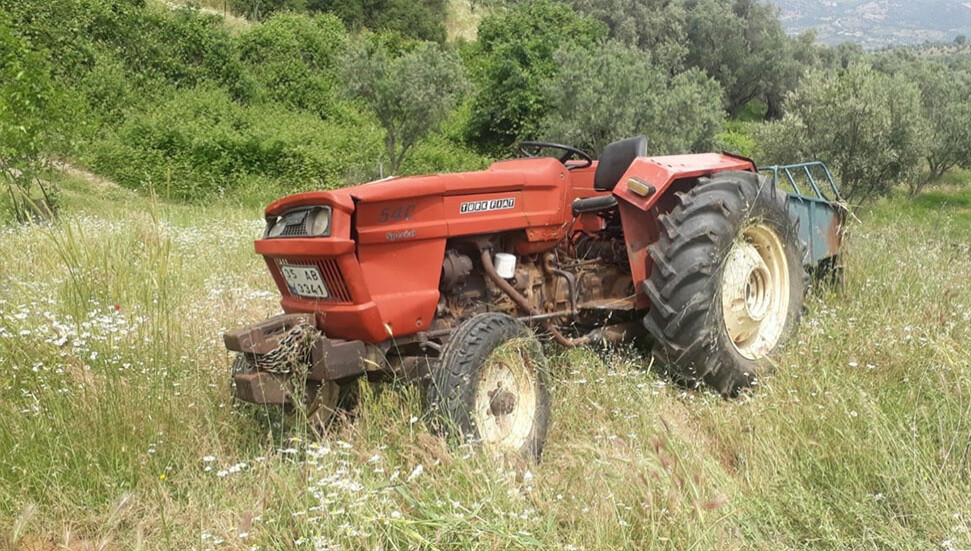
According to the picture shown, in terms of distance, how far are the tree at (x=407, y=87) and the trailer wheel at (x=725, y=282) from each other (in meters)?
14.9

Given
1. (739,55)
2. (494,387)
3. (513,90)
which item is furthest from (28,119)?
(739,55)

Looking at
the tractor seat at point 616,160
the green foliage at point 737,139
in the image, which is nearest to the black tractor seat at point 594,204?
the tractor seat at point 616,160

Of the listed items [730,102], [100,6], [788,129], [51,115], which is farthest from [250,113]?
[730,102]

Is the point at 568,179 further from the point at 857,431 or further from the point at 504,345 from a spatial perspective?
the point at 857,431

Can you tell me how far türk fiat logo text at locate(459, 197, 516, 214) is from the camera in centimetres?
382

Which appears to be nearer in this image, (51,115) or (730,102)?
(51,115)

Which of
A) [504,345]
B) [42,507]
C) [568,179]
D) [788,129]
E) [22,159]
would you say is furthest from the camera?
[788,129]

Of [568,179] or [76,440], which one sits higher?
[568,179]

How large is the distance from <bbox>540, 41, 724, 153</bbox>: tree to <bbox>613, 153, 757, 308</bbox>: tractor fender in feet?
56.2

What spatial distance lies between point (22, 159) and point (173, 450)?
330 inches

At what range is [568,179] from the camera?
14.5 ft

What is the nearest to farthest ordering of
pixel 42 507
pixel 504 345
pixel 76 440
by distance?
pixel 42 507
pixel 76 440
pixel 504 345

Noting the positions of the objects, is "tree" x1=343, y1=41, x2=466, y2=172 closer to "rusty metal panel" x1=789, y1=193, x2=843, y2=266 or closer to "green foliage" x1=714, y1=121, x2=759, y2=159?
"green foliage" x1=714, y1=121, x2=759, y2=159

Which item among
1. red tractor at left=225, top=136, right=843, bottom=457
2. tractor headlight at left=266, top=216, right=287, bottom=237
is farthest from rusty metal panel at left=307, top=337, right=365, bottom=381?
Result: tractor headlight at left=266, top=216, right=287, bottom=237
